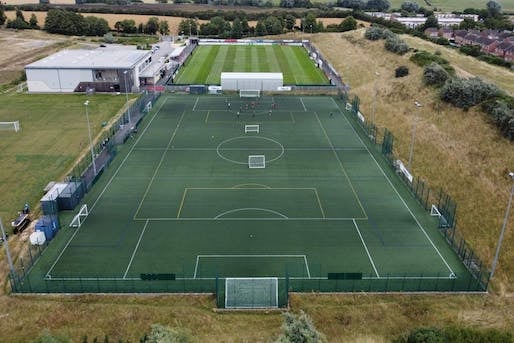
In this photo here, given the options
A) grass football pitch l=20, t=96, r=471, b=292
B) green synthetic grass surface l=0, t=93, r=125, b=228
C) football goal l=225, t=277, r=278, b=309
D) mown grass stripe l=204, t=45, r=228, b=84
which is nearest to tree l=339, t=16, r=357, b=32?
mown grass stripe l=204, t=45, r=228, b=84

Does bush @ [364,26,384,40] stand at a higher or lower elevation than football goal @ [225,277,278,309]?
higher

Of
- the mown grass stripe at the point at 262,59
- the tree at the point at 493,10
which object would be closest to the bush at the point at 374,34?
the mown grass stripe at the point at 262,59

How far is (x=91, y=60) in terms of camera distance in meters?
83.7

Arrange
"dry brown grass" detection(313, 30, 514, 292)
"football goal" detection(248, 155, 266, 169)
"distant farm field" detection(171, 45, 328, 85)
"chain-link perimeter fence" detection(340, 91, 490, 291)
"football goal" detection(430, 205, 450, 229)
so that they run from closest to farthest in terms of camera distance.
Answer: "chain-link perimeter fence" detection(340, 91, 490, 291)
"football goal" detection(430, 205, 450, 229)
"dry brown grass" detection(313, 30, 514, 292)
"football goal" detection(248, 155, 266, 169)
"distant farm field" detection(171, 45, 328, 85)

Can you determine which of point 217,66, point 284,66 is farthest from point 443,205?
point 217,66

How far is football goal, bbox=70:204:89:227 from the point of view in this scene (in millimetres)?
38406

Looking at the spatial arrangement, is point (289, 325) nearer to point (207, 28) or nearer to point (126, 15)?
point (207, 28)

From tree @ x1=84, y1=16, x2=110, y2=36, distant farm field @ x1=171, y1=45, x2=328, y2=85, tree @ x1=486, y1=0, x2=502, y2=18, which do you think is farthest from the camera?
tree @ x1=486, y1=0, x2=502, y2=18

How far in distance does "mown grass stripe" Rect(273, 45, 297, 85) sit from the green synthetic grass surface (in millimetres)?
30479

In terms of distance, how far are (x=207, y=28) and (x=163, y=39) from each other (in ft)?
46.5

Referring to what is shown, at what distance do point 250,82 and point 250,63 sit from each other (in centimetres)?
2616

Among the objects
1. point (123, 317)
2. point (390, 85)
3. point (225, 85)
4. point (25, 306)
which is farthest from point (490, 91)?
point (25, 306)

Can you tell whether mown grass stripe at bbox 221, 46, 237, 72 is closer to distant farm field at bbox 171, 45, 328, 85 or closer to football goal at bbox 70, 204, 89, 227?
distant farm field at bbox 171, 45, 328, 85

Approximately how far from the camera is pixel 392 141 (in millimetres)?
55656
